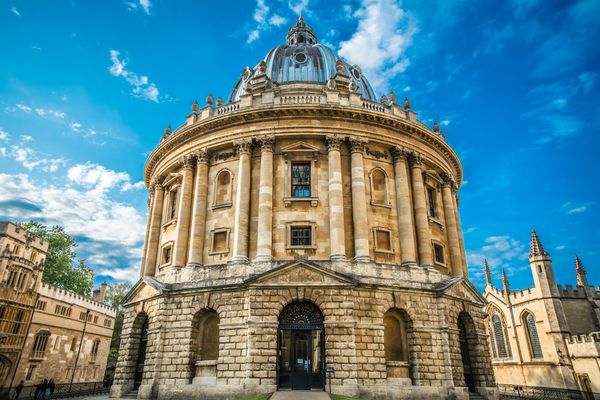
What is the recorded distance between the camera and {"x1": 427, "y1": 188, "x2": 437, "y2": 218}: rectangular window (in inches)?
1169

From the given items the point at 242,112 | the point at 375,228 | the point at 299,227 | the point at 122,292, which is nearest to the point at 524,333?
the point at 375,228

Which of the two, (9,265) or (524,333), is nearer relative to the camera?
(9,265)

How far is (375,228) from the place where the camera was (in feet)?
82.8

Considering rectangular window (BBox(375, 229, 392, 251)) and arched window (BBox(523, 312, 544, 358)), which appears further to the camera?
arched window (BBox(523, 312, 544, 358))

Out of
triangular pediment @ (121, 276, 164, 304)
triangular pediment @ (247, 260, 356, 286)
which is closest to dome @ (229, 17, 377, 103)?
triangular pediment @ (121, 276, 164, 304)

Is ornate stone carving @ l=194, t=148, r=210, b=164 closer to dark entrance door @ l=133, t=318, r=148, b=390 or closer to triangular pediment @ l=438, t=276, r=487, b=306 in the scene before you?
dark entrance door @ l=133, t=318, r=148, b=390

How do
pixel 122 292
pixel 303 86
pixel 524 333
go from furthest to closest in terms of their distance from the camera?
pixel 122 292 → pixel 524 333 → pixel 303 86

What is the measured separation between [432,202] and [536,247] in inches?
962

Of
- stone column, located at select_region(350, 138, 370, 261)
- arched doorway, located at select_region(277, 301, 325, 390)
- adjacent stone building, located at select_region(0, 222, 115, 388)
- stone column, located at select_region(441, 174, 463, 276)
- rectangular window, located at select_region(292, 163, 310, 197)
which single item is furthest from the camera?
adjacent stone building, located at select_region(0, 222, 115, 388)

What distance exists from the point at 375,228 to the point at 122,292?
53027 millimetres

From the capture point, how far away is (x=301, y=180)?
26.1 meters

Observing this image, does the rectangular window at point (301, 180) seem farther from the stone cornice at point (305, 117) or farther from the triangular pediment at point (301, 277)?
the triangular pediment at point (301, 277)

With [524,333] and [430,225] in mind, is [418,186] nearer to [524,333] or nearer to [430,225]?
[430,225]

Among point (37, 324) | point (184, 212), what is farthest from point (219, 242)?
point (37, 324)
